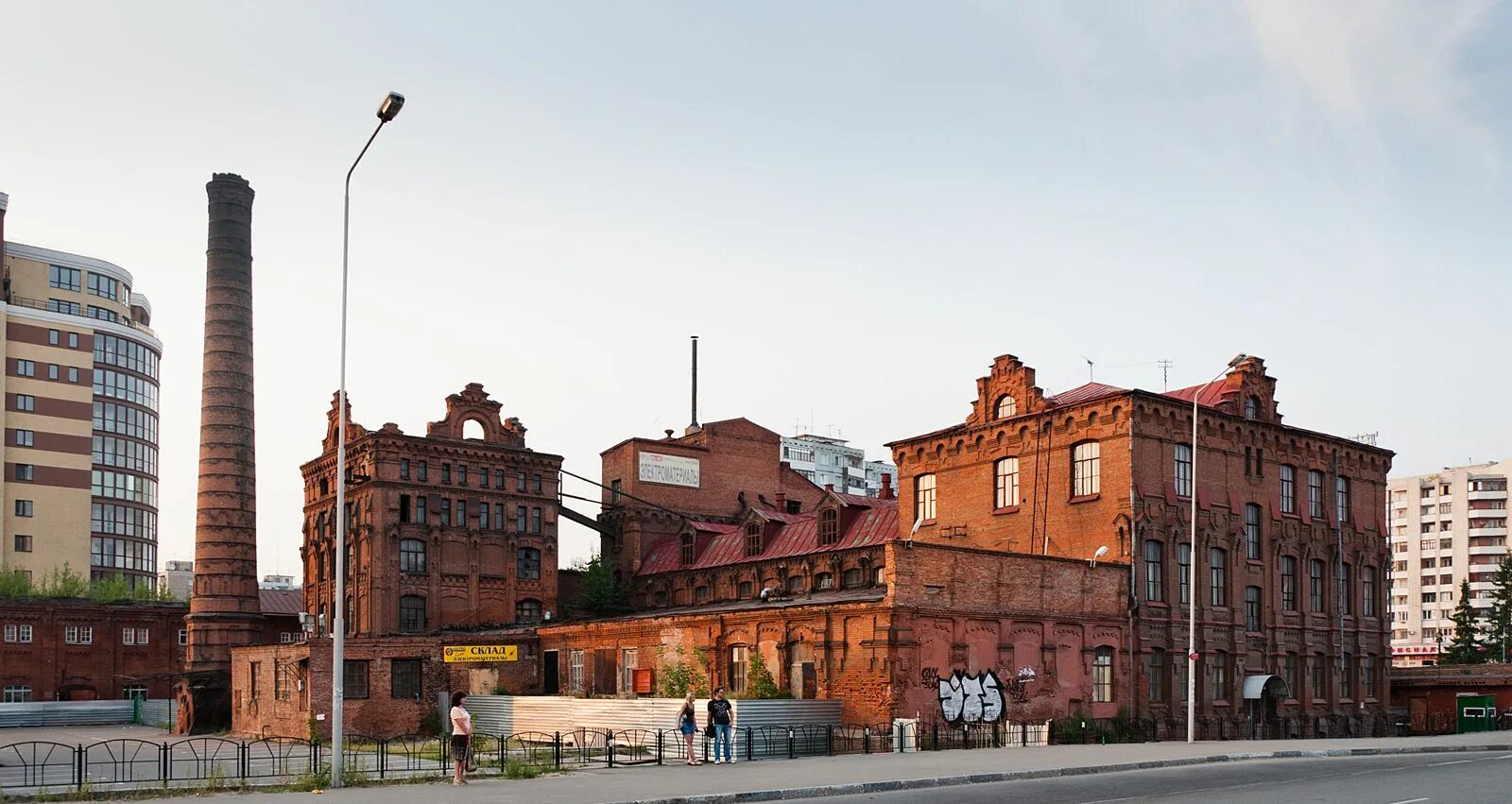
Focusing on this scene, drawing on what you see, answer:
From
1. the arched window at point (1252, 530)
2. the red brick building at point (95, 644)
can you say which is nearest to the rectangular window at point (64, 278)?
the red brick building at point (95, 644)

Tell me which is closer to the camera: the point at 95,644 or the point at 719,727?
the point at 719,727

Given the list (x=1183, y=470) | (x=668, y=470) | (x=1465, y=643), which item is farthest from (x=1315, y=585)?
(x=1465, y=643)

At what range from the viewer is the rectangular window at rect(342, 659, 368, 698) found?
183 feet

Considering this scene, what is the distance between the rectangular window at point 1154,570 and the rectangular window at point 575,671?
74.0 feet

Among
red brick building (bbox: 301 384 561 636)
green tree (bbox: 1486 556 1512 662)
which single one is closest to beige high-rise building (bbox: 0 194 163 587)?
red brick building (bbox: 301 384 561 636)

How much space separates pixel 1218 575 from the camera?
2003 inches

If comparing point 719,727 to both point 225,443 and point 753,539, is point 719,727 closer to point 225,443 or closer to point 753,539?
point 753,539

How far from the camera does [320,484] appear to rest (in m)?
72.6

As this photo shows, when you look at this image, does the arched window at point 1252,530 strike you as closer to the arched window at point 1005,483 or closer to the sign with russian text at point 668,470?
the arched window at point 1005,483

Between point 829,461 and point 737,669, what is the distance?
113814 mm

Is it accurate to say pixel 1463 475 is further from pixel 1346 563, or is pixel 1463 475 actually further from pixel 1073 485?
pixel 1073 485

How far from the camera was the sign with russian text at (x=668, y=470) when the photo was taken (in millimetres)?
74375

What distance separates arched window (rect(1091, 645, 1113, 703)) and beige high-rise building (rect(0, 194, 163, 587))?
80.9 meters

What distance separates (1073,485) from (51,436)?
84.4 metres
